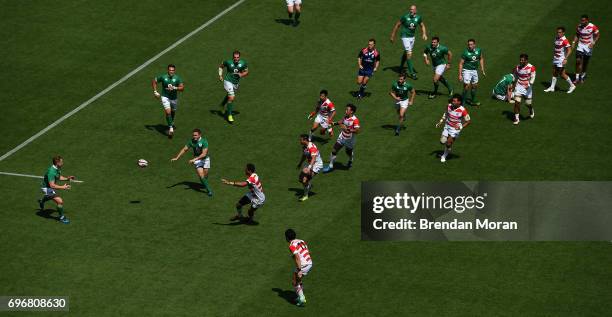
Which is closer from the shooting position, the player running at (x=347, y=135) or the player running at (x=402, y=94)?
the player running at (x=347, y=135)

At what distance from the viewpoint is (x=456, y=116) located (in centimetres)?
4419

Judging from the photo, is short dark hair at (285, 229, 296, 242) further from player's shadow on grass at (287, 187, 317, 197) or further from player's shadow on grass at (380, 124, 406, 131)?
player's shadow on grass at (380, 124, 406, 131)

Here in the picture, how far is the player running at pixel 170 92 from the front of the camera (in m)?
46.5

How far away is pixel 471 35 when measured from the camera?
55.2 m

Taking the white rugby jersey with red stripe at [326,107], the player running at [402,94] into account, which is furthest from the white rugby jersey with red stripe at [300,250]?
the player running at [402,94]

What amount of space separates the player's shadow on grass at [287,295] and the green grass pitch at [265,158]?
5cm

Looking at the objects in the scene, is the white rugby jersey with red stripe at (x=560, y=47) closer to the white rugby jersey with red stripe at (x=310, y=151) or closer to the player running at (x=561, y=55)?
the player running at (x=561, y=55)

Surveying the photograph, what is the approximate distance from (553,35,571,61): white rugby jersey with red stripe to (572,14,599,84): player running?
0.80m

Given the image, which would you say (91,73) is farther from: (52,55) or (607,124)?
(607,124)

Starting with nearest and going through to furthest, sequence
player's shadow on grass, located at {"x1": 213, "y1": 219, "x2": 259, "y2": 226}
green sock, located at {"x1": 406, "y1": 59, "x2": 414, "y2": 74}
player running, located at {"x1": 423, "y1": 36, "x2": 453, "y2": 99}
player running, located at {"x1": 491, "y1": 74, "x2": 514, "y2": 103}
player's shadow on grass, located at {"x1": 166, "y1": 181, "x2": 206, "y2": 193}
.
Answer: player's shadow on grass, located at {"x1": 213, "y1": 219, "x2": 259, "y2": 226} → player's shadow on grass, located at {"x1": 166, "y1": 181, "x2": 206, "y2": 193} → player running, located at {"x1": 423, "y1": 36, "x2": 453, "y2": 99} → player running, located at {"x1": 491, "y1": 74, "x2": 514, "y2": 103} → green sock, located at {"x1": 406, "y1": 59, "x2": 414, "y2": 74}

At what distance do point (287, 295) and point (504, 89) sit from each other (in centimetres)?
1692

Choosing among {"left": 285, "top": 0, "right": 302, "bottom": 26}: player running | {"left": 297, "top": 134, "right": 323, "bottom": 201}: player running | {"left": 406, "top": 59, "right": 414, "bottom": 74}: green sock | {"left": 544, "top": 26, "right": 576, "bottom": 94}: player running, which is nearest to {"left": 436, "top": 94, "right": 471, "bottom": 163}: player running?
{"left": 297, "top": 134, "right": 323, "bottom": 201}: player running

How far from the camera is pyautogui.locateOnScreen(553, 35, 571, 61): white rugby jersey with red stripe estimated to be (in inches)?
1971

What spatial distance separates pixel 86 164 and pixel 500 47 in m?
20.0
